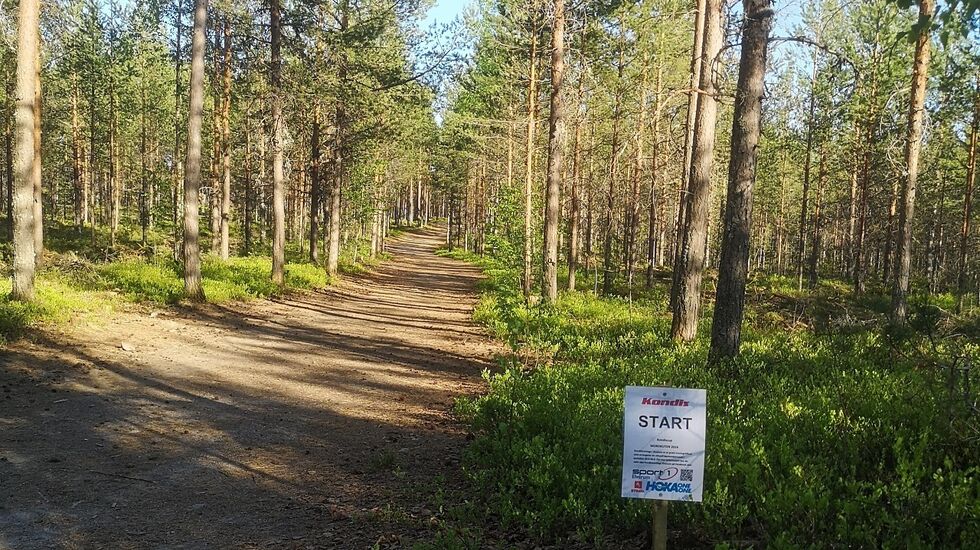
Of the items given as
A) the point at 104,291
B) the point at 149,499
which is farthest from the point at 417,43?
the point at 149,499

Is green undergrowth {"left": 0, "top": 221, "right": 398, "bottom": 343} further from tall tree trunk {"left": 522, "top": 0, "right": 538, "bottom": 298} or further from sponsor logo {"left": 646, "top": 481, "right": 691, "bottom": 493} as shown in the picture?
sponsor logo {"left": 646, "top": 481, "right": 691, "bottom": 493}

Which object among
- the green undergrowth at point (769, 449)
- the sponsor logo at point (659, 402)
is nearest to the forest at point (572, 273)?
the green undergrowth at point (769, 449)

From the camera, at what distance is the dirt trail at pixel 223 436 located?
459cm

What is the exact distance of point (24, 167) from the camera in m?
10.9

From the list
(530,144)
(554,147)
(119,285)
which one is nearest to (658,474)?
(554,147)

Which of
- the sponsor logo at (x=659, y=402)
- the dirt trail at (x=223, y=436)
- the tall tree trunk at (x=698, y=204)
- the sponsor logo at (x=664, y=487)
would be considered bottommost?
the dirt trail at (x=223, y=436)

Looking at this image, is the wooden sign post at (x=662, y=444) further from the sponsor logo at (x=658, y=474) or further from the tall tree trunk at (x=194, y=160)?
the tall tree trunk at (x=194, y=160)

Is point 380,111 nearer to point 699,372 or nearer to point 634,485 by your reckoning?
point 699,372

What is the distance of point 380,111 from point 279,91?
3578mm

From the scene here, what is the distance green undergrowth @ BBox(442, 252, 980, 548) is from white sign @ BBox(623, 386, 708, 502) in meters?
0.63

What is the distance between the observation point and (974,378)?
6258mm

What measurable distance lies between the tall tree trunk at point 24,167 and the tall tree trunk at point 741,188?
1166 cm

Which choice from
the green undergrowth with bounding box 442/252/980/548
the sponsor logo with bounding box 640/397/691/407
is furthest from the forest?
the sponsor logo with bounding box 640/397/691/407

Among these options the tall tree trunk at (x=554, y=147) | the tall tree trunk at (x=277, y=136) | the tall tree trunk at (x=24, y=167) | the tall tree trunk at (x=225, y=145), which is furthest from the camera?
the tall tree trunk at (x=225, y=145)
